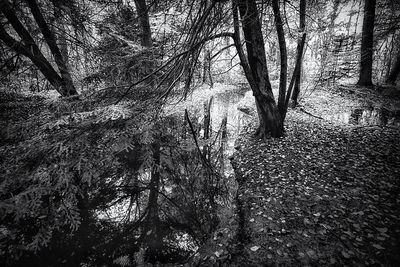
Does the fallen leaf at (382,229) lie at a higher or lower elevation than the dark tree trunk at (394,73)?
lower

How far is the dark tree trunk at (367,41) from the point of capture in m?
10.9

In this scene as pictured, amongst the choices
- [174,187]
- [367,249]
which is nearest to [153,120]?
[174,187]

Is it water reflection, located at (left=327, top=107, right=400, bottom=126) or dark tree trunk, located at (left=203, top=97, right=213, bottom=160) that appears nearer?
dark tree trunk, located at (left=203, top=97, right=213, bottom=160)

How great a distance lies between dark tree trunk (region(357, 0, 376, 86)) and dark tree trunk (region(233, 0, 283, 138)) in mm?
8695

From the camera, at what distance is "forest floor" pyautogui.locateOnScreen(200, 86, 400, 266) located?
10.5ft

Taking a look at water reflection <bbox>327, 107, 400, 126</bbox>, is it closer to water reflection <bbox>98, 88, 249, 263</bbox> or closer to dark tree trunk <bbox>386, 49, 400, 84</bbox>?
dark tree trunk <bbox>386, 49, 400, 84</bbox>

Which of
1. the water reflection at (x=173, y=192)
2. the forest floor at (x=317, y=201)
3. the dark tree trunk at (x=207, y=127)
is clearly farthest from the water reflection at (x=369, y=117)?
the dark tree trunk at (x=207, y=127)

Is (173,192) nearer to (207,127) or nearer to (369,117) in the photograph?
(207,127)

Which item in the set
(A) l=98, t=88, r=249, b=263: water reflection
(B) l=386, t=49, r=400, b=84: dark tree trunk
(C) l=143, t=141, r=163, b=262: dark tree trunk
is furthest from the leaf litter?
(B) l=386, t=49, r=400, b=84: dark tree trunk

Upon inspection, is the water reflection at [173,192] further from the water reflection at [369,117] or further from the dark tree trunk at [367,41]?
the dark tree trunk at [367,41]

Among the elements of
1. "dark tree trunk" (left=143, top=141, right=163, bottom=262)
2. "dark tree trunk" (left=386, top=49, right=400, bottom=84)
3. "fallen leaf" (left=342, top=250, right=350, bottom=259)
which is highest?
"dark tree trunk" (left=386, top=49, right=400, bottom=84)

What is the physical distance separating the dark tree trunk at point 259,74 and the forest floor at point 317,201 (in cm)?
58

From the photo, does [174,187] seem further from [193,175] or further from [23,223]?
[23,223]

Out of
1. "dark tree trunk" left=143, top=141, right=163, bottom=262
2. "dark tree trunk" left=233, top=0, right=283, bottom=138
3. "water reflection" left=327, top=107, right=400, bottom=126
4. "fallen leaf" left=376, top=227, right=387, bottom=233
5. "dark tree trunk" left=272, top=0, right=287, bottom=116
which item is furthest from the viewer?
"water reflection" left=327, top=107, right=400, bottom=126
